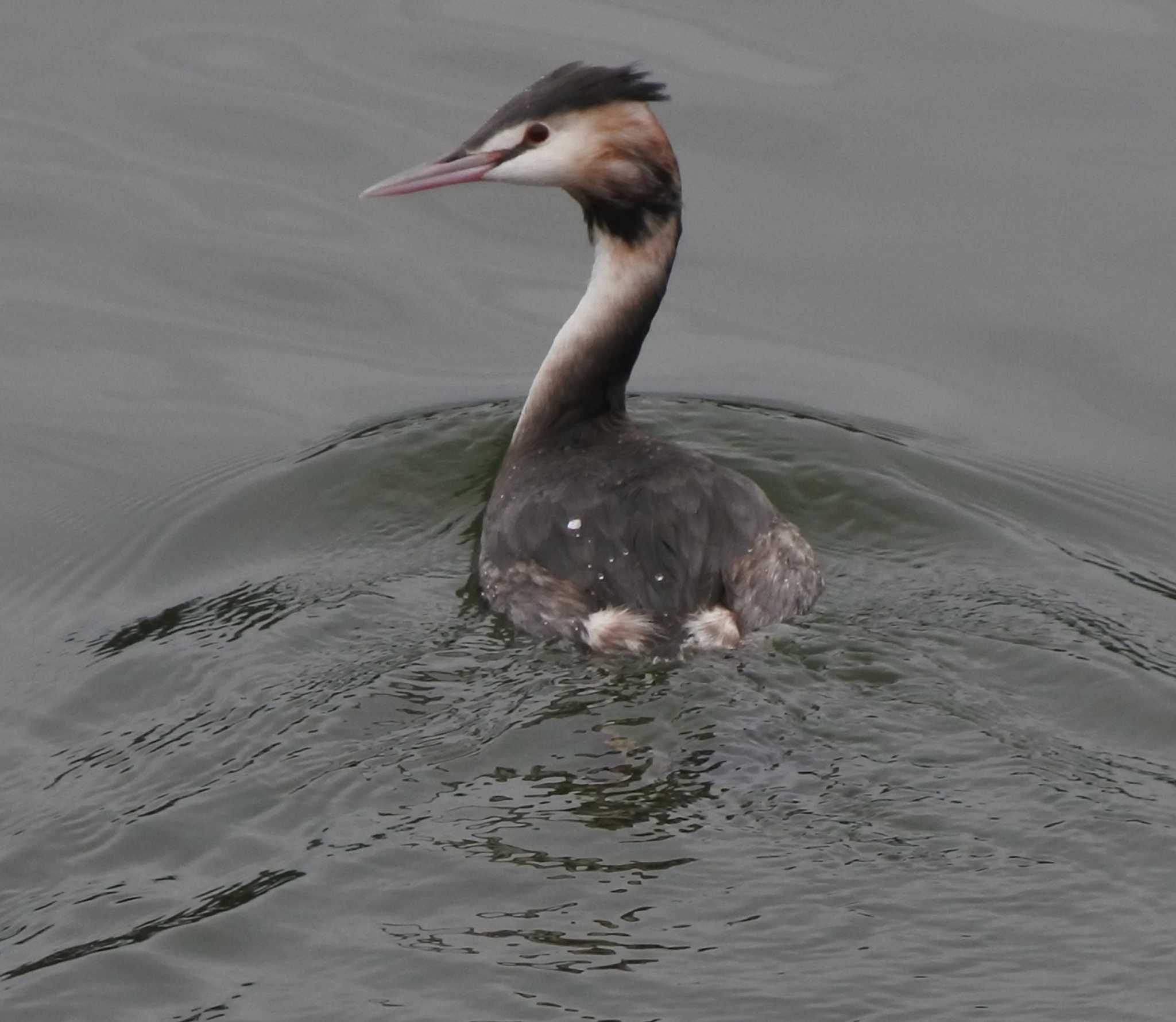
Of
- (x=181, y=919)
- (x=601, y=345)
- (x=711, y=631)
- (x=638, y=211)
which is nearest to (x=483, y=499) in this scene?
(x=601, y=345)

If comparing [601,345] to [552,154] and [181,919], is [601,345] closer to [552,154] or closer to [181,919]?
[552,154]

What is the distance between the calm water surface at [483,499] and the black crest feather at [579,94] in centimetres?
166

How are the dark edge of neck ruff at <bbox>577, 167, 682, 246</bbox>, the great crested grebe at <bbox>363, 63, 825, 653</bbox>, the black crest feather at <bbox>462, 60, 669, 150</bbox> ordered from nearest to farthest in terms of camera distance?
the great crested grebe at <bbox>363, 63, 825, 653</bbox>, the black crest feather at <bbox>462, 60, 669, 150</bbox>, the dark edge of neck ruff at <bbox>577, 167, 682, 246</bbox>

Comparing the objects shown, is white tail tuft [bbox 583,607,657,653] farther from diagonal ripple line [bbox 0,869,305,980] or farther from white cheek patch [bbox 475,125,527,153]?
white cheek patch [bbox 475,125,527,153]

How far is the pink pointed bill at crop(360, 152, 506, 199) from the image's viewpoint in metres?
8.55

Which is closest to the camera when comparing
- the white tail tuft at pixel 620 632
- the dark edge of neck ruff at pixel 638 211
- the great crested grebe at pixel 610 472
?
the white tail tuft at pixel 620 632

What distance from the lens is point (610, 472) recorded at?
26.9 feet

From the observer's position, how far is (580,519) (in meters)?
7.95

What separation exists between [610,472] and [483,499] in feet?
3.88

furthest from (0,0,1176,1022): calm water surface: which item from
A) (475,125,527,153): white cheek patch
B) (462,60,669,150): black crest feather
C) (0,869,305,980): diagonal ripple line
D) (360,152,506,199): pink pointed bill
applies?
(462,60,669,150): black crest feather

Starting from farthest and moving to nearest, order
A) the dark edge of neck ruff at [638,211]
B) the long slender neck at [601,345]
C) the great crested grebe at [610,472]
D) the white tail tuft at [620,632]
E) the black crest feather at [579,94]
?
the long slender neck at [601,345] < the dark edge of neck ruff at [638,211] < the black crest feather at [579,94] < the great crested grebe at [610,472] < the white tail tuft at [620,632]

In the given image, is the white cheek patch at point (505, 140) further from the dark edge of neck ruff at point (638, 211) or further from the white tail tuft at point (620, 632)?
the white tail tuft at point (620, 632)

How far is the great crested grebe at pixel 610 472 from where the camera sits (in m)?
7.75

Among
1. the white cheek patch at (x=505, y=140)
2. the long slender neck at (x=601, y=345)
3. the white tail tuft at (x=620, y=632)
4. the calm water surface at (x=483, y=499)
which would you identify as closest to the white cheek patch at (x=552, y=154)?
the white cheek patch at (x=505, y=140)
